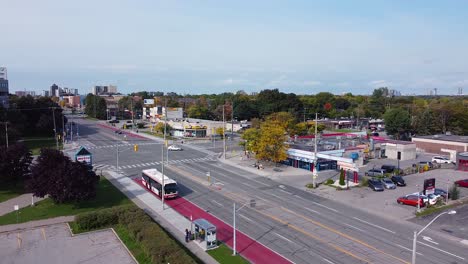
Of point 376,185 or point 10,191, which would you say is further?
point 376,185

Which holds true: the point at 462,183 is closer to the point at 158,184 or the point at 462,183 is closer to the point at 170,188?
the point at 170,188

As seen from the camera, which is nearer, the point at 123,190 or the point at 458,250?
the point at 458,250

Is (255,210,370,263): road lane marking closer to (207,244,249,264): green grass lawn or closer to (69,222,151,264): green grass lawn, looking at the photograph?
(207,244,249,264): green grass lawn

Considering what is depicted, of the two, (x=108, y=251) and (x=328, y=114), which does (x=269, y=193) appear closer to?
(x=108, y=251)

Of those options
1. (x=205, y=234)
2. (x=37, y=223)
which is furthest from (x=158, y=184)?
(x=205, y=234)

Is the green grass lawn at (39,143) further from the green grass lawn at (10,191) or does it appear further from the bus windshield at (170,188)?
the bus windshield at (170,188)

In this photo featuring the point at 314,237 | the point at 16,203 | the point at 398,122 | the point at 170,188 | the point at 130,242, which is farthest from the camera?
the point at 398,122

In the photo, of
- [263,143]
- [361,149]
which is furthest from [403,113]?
[263,143]
